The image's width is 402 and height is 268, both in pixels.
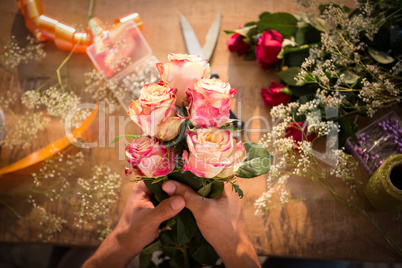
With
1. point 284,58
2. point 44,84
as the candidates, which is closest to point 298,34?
point 284,58

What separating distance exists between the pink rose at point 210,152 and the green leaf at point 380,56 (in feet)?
2.13

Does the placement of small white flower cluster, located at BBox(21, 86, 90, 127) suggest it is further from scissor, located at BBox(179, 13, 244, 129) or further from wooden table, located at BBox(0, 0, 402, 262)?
scissor, located at BBox(179, 13, 244, 129)

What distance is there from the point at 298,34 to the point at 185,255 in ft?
2.48

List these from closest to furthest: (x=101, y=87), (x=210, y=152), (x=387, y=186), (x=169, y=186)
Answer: (x=210, y=152)
(x=169, y=186)
(x=387, y=186)
(x=101, y=87)

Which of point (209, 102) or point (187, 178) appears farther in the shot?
point (187, 178)

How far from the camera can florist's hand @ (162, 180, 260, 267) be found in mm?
753

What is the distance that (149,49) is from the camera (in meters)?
1.14

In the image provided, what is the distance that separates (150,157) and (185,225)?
0.27 metres

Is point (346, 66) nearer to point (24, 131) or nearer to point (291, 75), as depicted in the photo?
point (291, 75)

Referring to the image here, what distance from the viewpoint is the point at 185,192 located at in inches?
27.4

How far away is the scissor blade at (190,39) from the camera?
112 cm

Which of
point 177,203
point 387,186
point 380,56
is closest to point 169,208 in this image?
point 177,203

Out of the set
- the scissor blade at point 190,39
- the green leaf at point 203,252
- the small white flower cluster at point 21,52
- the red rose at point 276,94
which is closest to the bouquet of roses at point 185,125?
the green leaf at point 203,252

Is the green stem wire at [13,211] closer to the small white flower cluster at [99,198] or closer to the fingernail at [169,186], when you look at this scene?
the small white flower cluster at [99,198]
